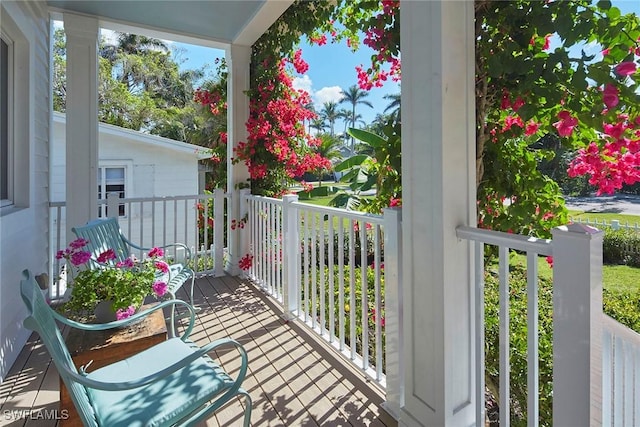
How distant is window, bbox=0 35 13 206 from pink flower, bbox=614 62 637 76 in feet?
11.8

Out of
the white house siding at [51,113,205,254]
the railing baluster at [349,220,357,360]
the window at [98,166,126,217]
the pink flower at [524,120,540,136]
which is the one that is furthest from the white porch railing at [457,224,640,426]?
the window at [98,166,126,217]

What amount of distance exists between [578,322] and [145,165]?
871 cm

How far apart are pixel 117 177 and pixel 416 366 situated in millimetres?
8302

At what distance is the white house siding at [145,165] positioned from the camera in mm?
7586

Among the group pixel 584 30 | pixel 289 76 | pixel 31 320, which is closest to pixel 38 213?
pixel 31 320

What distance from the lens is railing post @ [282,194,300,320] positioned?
121 inches

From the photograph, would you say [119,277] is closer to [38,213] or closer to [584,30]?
[38,213]

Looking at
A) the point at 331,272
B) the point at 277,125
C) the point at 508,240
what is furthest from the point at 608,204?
the point at 277,125

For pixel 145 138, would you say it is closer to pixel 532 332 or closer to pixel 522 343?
pixel 522 343

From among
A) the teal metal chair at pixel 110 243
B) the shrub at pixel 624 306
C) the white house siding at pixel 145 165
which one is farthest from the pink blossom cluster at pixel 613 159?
Result: the white house siding at pixel 145 165

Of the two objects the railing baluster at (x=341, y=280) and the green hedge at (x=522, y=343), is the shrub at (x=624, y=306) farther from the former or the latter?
the railing baluster at (x=341, y=280)

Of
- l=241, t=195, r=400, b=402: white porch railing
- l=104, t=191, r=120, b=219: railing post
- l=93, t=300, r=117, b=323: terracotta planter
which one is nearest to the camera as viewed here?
l=93, t=300, r=117, b=323: terracotta planter

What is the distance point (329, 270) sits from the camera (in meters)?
2.56

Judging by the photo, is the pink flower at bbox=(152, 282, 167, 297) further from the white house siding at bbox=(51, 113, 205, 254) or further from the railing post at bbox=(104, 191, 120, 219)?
the white house siding at bbox=(51, 113, 205, 254)
